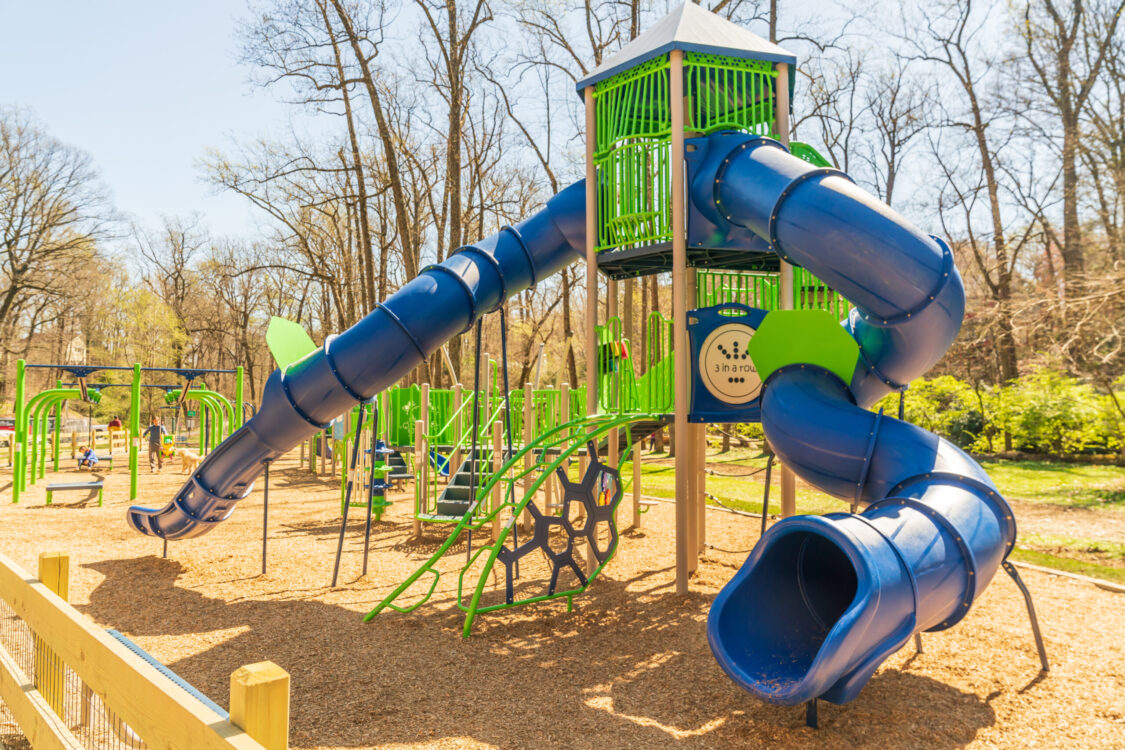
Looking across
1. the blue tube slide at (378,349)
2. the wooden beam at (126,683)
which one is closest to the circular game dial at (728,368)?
the blue tube slide at (378,349)

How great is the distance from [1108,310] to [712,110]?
959 centimetres

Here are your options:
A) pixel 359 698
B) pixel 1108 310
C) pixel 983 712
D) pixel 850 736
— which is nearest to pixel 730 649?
pixel 850 736

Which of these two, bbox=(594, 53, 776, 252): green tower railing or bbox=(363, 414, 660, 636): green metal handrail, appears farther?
bbox=(594, 53, 776, 252): green tower railing

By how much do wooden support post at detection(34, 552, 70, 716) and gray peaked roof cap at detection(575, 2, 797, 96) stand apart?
626 centimetres

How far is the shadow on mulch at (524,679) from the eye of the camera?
413cm

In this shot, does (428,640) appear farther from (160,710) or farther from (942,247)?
(942,247)

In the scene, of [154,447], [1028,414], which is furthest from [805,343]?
[154,447]

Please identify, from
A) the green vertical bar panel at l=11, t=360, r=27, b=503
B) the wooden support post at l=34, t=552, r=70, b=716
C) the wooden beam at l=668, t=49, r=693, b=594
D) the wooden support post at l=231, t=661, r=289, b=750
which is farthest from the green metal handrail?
the green vertical bar panel at l=11, t=360, r=27, b=503

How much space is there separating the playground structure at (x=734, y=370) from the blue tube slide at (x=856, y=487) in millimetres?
15

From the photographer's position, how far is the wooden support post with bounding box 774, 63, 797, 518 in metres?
7.13

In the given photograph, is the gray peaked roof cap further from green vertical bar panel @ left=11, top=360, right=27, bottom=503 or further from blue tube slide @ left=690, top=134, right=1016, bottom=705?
green vertical bar panel @ left=11, top=360, right=27, bottom=503

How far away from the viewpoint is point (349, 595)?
725 centimetres

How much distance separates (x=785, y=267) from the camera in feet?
23.4

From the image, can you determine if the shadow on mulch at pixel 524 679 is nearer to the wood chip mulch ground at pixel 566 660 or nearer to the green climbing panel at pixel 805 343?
the wood chip mulch ground at pixel 566 660
